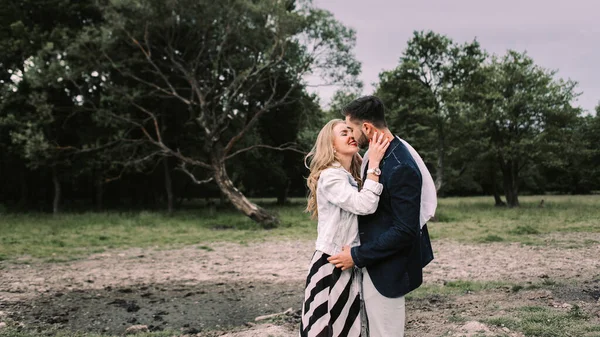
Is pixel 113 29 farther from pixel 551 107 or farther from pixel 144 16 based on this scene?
pixel 551 107

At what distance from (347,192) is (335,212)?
236 millimetres

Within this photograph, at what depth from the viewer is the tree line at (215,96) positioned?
1934cm

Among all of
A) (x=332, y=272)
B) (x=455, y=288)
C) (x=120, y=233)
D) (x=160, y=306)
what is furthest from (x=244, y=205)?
(x=332, y=272)

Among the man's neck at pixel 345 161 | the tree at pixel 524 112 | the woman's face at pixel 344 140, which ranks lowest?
the man's neck at pixel 345 161

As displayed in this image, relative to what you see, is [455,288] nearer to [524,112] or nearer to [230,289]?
[230,289]

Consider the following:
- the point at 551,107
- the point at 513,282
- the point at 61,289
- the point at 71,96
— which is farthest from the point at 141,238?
the point at 551,107

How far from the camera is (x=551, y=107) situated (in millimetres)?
27594

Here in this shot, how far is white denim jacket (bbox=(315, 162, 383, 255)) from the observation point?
9.73 feet

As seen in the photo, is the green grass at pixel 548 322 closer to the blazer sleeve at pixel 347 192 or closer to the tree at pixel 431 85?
the blazer sleeve at pixel 347 192

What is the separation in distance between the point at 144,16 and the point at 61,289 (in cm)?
1334

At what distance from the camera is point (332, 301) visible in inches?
120

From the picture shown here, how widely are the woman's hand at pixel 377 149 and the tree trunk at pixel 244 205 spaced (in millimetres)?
15517

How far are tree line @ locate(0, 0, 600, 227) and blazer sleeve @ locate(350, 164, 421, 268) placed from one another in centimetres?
1568

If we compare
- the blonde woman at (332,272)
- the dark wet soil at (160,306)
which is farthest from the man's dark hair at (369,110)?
the dark wet soil at (160,306)
